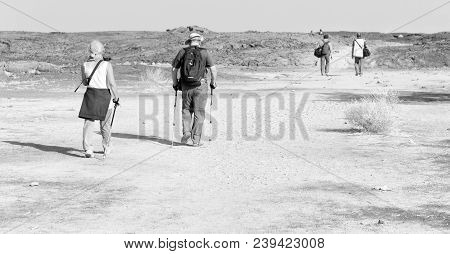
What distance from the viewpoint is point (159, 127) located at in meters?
19.3

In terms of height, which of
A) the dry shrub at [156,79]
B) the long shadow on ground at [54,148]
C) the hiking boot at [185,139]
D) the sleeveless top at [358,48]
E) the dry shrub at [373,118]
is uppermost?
the sleeveless top at [358,48]

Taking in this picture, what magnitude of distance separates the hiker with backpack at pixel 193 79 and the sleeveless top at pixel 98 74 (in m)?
2.00

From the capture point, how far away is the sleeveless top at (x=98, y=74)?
1389 cm

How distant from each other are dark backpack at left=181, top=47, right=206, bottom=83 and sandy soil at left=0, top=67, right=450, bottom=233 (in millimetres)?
1246

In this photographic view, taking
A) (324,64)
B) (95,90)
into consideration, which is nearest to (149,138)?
(95,90)

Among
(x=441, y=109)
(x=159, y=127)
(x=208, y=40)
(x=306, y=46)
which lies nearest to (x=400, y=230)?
(x=159, y=127)

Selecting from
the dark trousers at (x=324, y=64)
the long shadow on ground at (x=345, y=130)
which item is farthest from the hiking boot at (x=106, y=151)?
the dark trousers at (x=324, y=64)

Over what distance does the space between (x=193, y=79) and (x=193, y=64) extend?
26cm

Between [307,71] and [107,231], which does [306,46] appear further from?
[107,231]

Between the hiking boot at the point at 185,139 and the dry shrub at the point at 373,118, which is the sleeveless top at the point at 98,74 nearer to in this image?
the hiking boot at the point at 185,139

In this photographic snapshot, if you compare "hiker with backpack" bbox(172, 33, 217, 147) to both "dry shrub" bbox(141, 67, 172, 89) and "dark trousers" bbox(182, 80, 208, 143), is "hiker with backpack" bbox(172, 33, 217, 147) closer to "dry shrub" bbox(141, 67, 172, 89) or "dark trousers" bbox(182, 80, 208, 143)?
"dark trousers" bbox(182, 80, 208, 143)
